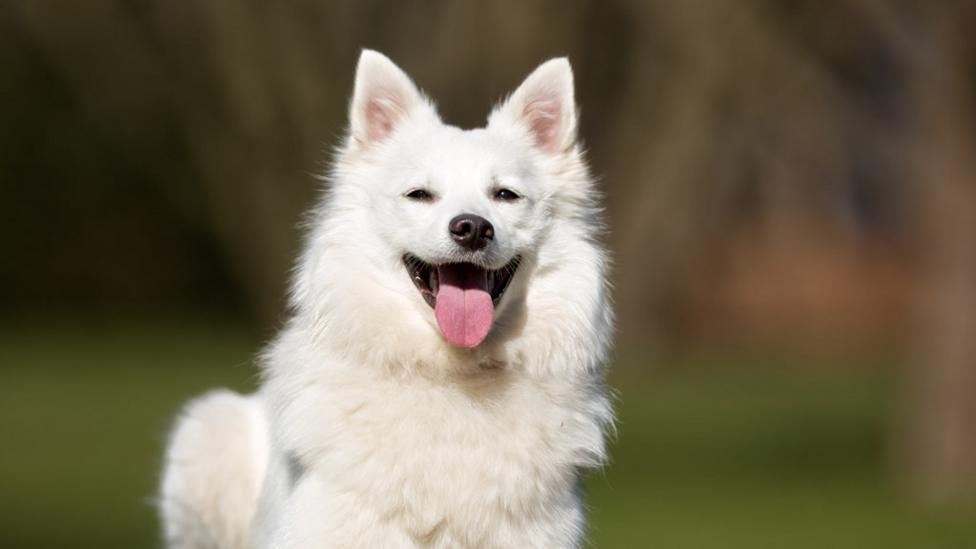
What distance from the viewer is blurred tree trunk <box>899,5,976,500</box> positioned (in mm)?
14359

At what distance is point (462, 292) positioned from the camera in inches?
239

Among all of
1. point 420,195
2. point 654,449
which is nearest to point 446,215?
point 420,195

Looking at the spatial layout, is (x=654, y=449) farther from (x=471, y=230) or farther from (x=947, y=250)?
(x=471, y=230)

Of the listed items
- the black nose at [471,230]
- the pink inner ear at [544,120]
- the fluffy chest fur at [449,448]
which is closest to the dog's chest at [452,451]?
the fluffy chest fur at [449,448]

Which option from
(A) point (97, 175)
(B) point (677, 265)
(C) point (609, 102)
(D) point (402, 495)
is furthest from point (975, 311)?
(A) point (97, 175)

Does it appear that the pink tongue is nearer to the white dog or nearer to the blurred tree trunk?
the white dog

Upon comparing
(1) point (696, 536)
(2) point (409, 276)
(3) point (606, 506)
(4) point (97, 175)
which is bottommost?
(4) point (97, 175)

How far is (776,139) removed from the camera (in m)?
18.4

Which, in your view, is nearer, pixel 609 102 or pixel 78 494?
pixel 78 494

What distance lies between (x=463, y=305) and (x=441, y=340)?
0.57 ft

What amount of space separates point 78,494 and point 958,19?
971cm

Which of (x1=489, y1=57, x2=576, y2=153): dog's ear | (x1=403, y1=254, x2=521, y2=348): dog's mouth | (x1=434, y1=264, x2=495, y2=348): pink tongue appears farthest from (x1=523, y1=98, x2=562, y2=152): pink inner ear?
(x1=434, y1=264, x2=495, y2=348): pink tongue

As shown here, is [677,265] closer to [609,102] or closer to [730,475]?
[609,102]

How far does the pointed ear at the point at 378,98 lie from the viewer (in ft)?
20.9
